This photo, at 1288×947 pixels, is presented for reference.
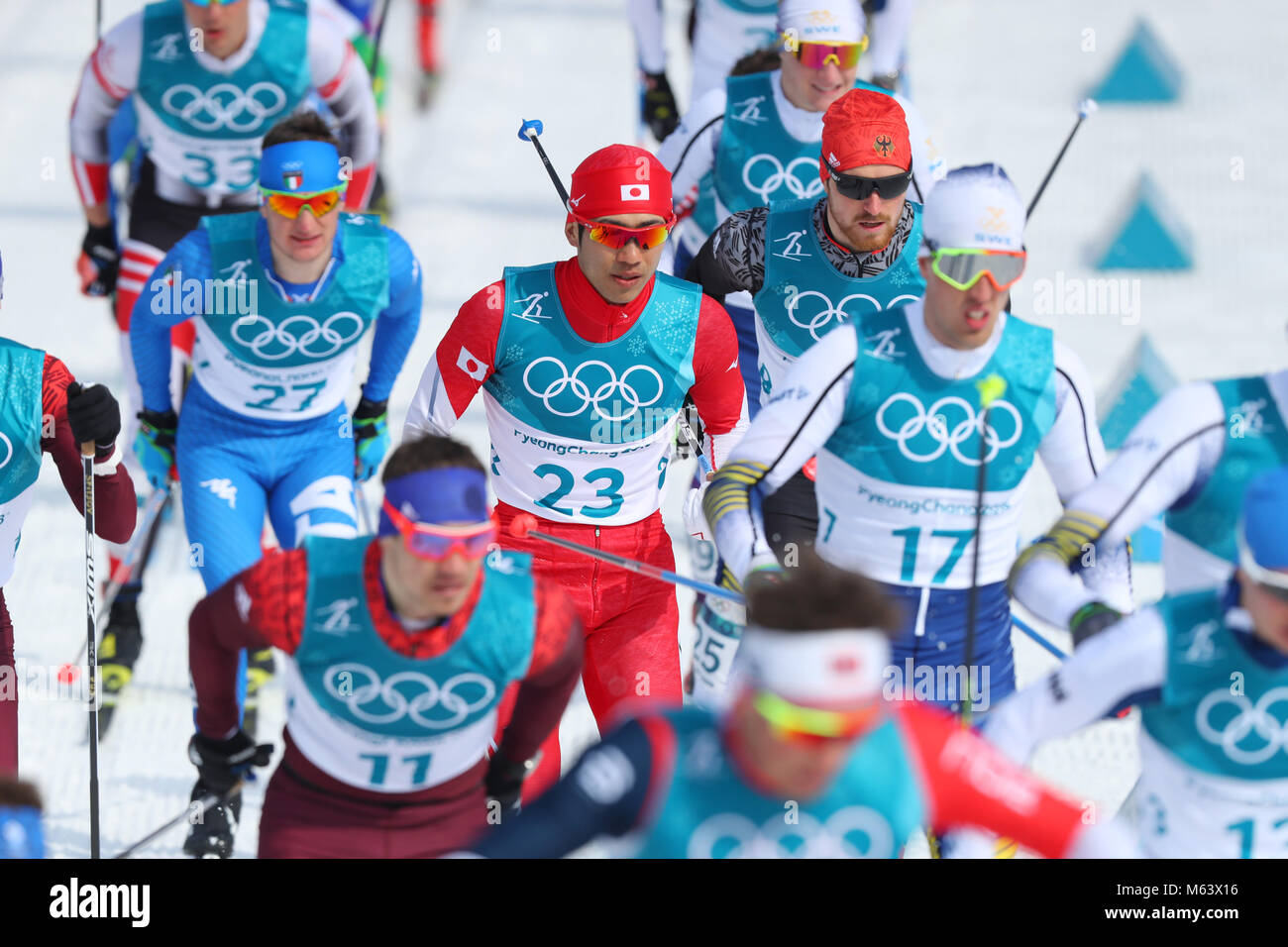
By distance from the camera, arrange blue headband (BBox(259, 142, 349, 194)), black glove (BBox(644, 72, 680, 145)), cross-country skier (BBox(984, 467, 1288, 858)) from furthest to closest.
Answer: black glove (BBox(644, 72, 680, 145)) < blue headband (BBox(259, 142, 349, 194)) < cross-country skier (BBox(984, 467, 1288, 858))

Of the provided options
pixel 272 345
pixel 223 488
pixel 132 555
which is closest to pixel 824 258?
pixel 272 345

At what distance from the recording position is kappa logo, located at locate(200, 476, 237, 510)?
21.3ft

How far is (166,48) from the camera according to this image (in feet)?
26.7

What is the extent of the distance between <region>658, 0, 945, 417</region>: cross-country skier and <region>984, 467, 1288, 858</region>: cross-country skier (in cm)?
310

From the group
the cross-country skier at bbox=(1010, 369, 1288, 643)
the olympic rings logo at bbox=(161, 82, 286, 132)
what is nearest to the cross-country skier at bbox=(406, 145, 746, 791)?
the cross-country skier at bbox=(1010, 369, 1288, 643)

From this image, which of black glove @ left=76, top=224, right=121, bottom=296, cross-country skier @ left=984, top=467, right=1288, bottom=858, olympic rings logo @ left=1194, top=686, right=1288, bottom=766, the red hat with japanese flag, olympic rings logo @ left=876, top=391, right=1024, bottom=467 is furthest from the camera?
black glove @ left=76, top=224, right=121, bottom=296

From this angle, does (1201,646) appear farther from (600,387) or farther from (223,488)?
(223,488)

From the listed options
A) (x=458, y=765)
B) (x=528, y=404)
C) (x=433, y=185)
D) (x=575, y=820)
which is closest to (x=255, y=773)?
(x=528, y=404)

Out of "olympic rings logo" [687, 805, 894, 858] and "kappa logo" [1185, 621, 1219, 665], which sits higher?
"kappa logo" [1185, 621, 1219, 665]

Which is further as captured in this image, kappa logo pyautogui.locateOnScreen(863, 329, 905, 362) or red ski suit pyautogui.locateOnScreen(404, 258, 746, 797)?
red ski suit pyautogui.locateOnScreen(404, 258, 746, 797)

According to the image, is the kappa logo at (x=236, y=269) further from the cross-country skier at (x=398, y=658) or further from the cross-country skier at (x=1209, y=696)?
the cross-country skier at (x=1209, y=696)

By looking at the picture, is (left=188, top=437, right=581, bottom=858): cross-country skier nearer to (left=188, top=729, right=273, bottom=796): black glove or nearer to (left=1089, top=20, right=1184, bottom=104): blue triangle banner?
(left=188, top=729, right=273, bottom=796): black glove

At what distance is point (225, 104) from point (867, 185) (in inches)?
124
